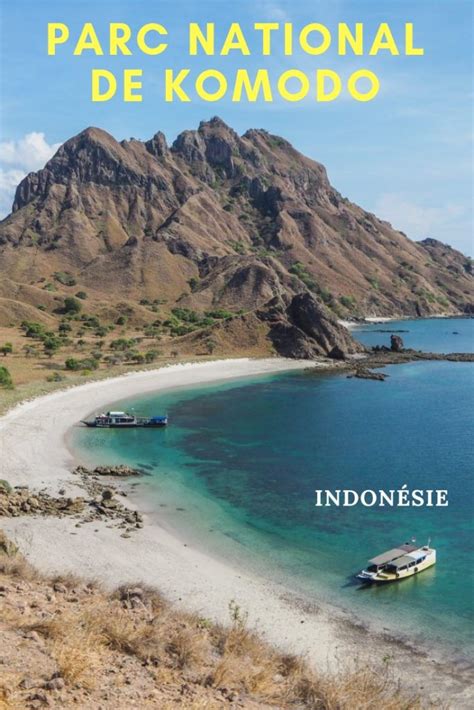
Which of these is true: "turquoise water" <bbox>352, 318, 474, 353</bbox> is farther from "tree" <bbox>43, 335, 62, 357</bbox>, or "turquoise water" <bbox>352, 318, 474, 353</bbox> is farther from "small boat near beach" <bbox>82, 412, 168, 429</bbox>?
"small boat near beach" <bbox>82, 412, 168, 429</bbox>

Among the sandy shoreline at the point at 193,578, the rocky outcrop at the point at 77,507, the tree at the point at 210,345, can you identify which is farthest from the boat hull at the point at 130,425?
the tree at the point at 210,345

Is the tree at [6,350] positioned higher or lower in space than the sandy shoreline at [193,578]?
higher

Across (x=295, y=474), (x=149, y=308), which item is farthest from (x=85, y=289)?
(x=295, y=474)

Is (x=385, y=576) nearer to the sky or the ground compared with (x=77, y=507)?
nearer to the ground

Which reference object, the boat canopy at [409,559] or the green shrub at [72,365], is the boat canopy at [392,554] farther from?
the green shrub at [72,365]

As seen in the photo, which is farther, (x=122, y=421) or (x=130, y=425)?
(x=130, y=425)

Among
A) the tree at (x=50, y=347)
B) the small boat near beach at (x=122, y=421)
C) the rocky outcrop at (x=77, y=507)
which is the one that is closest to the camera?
the rocky outcrop at (x=77, y=507)

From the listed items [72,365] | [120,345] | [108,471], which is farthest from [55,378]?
[108,471]

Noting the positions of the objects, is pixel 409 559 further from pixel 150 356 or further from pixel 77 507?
pixel 150 356
